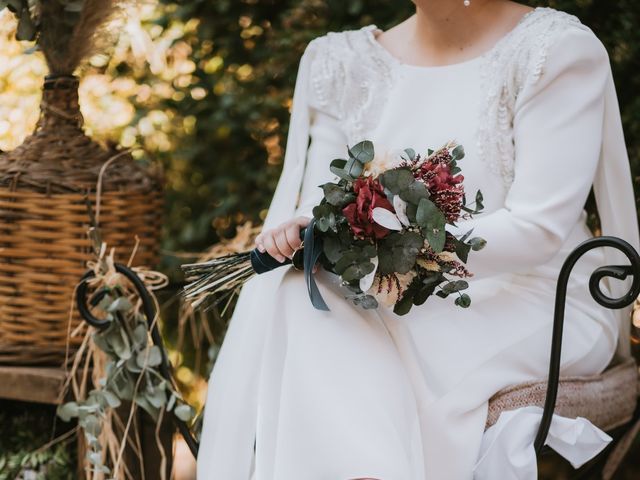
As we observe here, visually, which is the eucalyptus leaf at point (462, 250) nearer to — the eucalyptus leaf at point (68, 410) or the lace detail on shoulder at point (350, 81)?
the lace detail on shoulder at point (350, 81)

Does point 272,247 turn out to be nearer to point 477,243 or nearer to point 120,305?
point 477,243

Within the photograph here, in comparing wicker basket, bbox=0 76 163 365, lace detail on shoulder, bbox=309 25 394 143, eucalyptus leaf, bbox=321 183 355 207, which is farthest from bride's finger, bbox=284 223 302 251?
wicker basket, bbox=0 76 163 365

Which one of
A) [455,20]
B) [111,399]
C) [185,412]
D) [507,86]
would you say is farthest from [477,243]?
[111,399]

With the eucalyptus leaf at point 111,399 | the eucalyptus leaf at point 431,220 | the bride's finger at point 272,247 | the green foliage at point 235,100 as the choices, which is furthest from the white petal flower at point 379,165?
the green foliage at point 235,100

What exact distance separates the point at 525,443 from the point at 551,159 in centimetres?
56

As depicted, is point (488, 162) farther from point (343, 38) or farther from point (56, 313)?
point (56, 313)

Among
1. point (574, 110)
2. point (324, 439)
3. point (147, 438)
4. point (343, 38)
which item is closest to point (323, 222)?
point (324, 439)

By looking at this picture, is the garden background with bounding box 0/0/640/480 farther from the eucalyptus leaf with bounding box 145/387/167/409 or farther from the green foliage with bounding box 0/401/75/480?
the eucalyptus leaf with bounding box 145/387/167/409

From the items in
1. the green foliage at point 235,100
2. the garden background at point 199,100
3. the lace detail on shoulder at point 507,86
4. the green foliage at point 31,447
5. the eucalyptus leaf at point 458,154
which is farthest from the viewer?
the garden background at point 199,100

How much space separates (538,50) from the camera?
1.82 meters

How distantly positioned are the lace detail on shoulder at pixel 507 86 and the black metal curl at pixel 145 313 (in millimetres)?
810

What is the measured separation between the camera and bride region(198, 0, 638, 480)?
156cm

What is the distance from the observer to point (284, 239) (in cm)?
163

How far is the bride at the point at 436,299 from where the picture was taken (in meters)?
1.56
